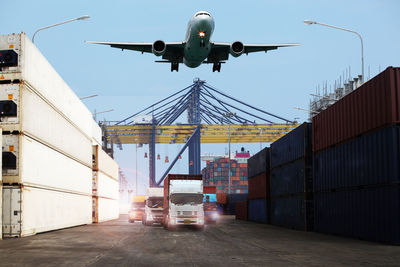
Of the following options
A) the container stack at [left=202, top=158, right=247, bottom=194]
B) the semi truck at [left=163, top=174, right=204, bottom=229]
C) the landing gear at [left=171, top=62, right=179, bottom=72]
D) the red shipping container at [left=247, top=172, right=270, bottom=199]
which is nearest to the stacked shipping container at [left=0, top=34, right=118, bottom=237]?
the semi truck at [left=163, top=174, right=204, bottom=229]

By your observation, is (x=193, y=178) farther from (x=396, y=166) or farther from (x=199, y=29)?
(x=396, y=166)

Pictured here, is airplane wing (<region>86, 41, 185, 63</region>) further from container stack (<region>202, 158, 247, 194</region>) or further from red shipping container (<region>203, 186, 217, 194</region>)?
container stack (<region>202, 158, 247, 194</region>)

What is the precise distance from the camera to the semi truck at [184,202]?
28031mm

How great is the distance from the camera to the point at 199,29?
2417 centimetres

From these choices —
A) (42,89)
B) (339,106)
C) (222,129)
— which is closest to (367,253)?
(339,106)

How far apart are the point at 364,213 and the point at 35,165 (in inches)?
592

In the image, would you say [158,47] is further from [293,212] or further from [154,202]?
[293,212]

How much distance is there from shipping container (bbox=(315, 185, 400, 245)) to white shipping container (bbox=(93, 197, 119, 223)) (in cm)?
2242

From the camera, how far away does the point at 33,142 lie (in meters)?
23.4

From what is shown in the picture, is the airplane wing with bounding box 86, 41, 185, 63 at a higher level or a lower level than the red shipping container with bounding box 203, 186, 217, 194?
higher

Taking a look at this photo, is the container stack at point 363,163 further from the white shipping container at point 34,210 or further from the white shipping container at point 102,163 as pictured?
the white shipping container at point 102,163

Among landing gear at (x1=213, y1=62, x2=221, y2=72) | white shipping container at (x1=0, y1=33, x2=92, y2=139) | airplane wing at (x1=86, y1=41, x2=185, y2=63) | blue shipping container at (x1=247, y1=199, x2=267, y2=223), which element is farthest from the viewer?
blue shipping container at (x1=247, y1=199, x2=267, y2=223)

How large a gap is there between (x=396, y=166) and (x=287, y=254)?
577cm

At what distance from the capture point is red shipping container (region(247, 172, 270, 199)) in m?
38.8
